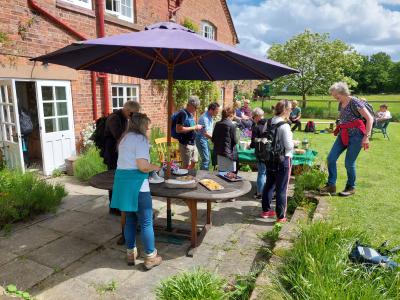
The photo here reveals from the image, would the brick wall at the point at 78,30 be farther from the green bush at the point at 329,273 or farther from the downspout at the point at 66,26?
the green bush at the point at 329,273

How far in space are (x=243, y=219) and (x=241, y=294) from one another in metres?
2.08

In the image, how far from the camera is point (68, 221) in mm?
4652

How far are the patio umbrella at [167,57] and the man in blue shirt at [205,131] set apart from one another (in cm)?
95

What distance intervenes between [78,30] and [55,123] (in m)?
2.28

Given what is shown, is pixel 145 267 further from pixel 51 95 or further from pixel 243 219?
pixel 51 95

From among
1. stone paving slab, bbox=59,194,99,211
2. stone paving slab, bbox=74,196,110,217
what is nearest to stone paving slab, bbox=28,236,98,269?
stone paving slab, bbox=74,196,110,217

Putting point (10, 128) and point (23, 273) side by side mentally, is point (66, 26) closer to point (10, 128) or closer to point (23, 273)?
point (10, 128)

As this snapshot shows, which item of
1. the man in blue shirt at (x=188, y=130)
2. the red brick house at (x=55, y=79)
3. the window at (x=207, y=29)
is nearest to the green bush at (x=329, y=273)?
the man in blue shirt at (x=188, y=130)

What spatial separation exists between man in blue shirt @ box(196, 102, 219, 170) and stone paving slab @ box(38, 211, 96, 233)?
2.44 m

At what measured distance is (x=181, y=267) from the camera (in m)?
3.43

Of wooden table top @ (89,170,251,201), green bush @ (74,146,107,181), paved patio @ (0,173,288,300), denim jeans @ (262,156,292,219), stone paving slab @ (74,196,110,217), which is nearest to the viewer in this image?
paved patio @ (0,173,288,300)

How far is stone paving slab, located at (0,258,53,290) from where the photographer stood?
10.1 feet

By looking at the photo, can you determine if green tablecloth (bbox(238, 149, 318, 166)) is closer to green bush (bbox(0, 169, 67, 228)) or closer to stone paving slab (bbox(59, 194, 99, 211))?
stone paving slab (bbox(59, 194, 99, 211))

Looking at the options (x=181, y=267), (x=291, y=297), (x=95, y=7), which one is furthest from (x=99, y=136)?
(x=95, y=7)
